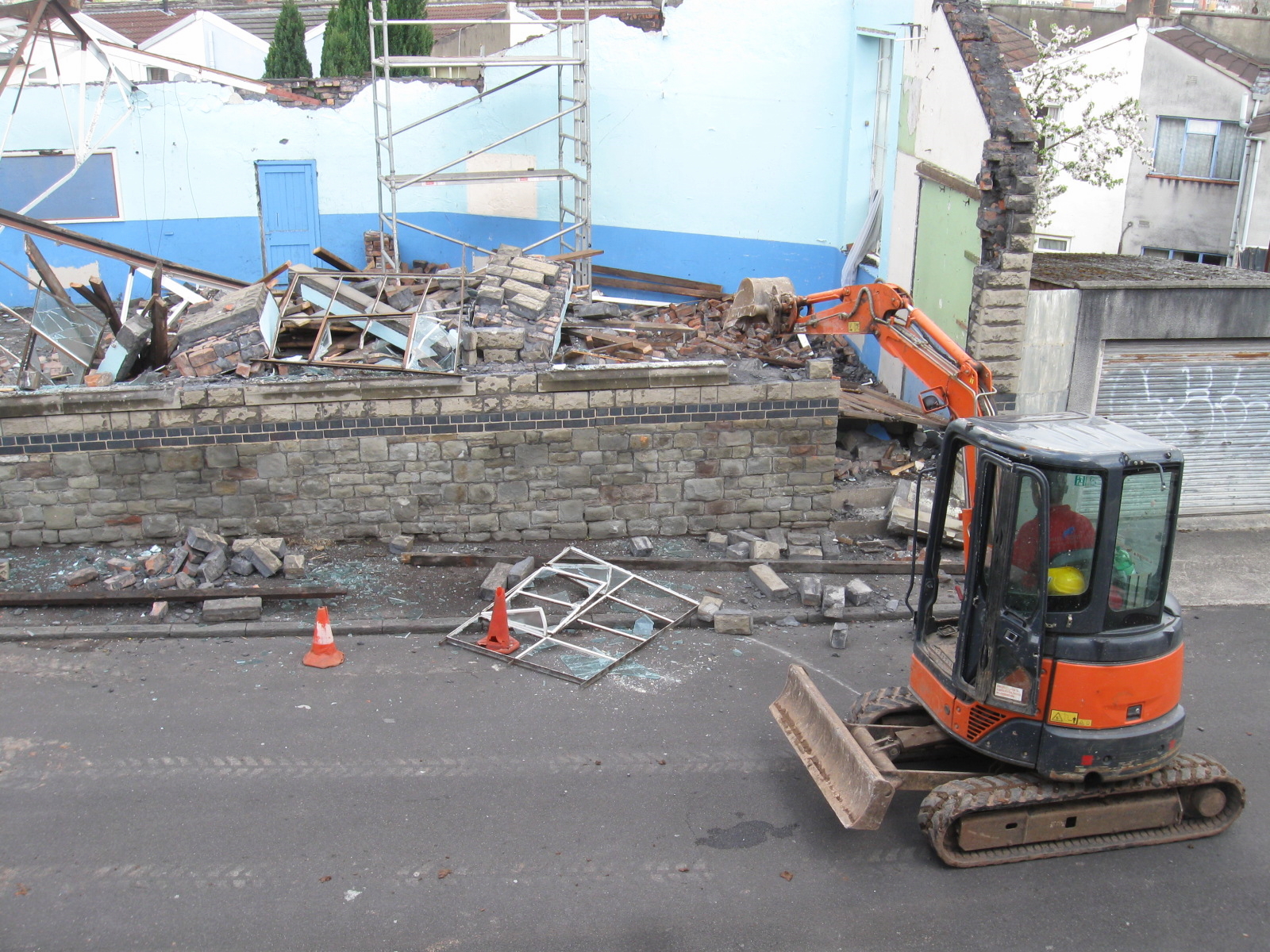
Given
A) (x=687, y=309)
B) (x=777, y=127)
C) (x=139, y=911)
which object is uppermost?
(x=777, y=127)

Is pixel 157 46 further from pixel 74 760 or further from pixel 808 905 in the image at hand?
pixel 808 905

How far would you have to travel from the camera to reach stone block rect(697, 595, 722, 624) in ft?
30.0

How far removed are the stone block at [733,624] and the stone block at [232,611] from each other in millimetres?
4065

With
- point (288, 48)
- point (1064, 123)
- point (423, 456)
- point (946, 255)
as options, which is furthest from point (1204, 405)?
point (288, 48)

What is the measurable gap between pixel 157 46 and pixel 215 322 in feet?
66.1

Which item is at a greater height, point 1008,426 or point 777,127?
point 777,127

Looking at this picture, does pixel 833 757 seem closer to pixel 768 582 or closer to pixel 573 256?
pixel 768 582

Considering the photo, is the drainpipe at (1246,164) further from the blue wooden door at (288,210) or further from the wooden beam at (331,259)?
the blue wooden door at (288,210)

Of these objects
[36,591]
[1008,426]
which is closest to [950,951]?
[1008,426]

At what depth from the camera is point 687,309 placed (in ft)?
48.6

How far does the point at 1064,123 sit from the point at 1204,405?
697 centimetres

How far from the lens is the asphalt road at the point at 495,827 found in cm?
564

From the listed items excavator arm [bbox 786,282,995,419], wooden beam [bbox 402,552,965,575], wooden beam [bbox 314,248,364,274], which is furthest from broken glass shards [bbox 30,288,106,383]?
excavator arm [bbox 786,282,995,419]

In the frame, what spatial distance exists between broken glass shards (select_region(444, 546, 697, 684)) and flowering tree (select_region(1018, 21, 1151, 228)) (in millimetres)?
8788
